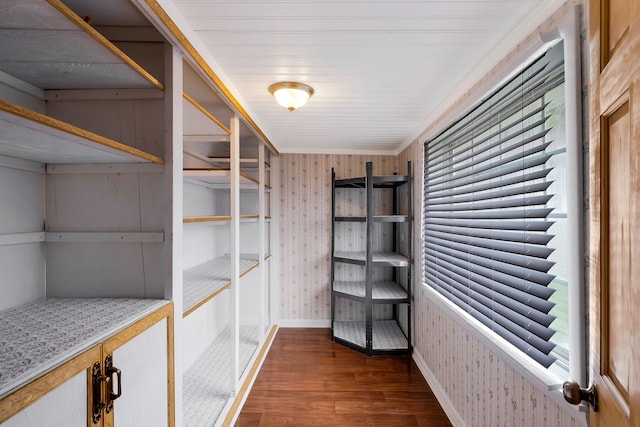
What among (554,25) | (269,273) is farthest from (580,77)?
(269,273)

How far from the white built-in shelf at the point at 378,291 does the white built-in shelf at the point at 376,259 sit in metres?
0.33

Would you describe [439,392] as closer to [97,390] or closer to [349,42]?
[97,390]

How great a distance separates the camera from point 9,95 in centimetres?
98

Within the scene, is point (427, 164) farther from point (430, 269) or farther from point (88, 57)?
point (88, 57)

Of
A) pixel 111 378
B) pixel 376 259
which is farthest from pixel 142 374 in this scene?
pixel 376 259

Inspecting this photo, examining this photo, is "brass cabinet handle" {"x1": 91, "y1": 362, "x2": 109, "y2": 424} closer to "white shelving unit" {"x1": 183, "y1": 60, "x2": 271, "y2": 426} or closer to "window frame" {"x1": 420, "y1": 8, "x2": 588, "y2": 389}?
"white shelving unit" {"x1": 183, "y1": 60, "x2": 271, "y2": 426}

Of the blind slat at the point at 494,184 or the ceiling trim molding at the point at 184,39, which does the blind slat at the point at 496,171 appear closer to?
the blind slat at the point at 494,184

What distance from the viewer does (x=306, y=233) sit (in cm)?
360

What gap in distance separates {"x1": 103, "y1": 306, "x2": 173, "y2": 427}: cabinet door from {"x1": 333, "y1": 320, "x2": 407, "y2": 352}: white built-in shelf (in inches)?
85.7

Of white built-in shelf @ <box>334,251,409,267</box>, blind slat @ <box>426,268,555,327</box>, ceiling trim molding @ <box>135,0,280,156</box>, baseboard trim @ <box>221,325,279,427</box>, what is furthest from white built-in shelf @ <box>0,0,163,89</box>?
white built-in shelf @ <box>334,251,409,267</box>

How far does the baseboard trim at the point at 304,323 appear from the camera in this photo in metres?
3.57

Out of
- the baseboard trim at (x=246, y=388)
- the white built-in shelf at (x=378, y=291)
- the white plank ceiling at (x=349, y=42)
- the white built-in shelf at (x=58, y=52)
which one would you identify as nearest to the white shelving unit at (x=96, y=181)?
the white built-in shelf at (x=58, y=52)

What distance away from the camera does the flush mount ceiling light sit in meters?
1.79

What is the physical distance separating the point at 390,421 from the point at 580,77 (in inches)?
82.9
